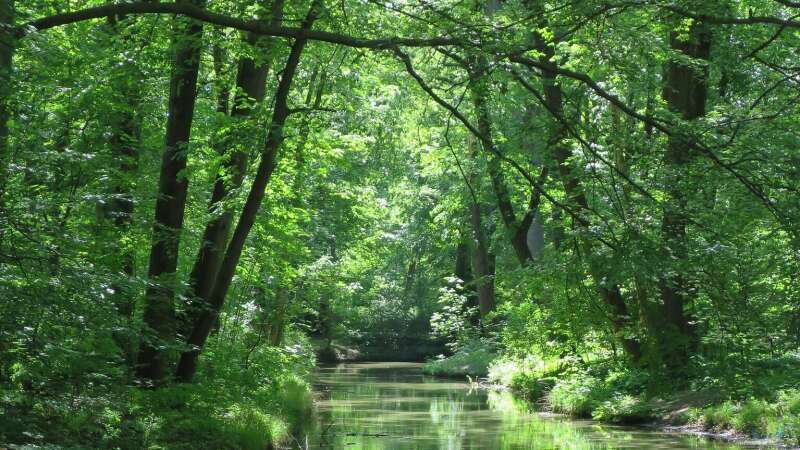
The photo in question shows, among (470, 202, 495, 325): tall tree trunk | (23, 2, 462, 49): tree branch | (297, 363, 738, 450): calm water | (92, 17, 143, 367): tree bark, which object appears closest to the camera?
(23, 2, 462, 49): tree branch

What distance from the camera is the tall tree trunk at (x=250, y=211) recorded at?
9859mm

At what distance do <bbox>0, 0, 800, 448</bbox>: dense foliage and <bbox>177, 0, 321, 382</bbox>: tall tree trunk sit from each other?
1.3 inches

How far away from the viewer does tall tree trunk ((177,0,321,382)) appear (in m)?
9.86

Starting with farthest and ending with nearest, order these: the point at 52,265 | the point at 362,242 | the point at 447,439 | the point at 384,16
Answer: the point at 362,242, the point at 447,439, the point at 384,16, the point at 52,265

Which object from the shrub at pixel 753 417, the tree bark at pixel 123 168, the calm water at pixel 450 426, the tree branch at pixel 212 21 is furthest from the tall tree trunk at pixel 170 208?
the shrub at pixel 753 417

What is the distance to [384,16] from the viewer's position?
10.8 metres

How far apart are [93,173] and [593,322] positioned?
10.7m

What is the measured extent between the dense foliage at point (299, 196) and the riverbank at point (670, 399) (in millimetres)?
59

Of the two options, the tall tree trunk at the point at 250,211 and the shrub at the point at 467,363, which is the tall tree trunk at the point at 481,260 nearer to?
the shrub at the point at 467,363

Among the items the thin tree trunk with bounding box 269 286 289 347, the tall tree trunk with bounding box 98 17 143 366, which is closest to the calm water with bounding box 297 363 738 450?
the thin tree trunk with bounding box 269 286 289 347

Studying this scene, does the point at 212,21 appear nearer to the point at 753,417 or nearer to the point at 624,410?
the point at 753,417

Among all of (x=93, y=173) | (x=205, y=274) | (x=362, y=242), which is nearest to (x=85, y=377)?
(x=93, y=173)

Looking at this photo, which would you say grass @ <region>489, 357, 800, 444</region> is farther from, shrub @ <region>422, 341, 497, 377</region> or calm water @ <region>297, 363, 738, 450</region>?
shrub @ <region>422, 341, 497, 377</region>

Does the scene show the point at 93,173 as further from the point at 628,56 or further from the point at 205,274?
the point at 628,56
